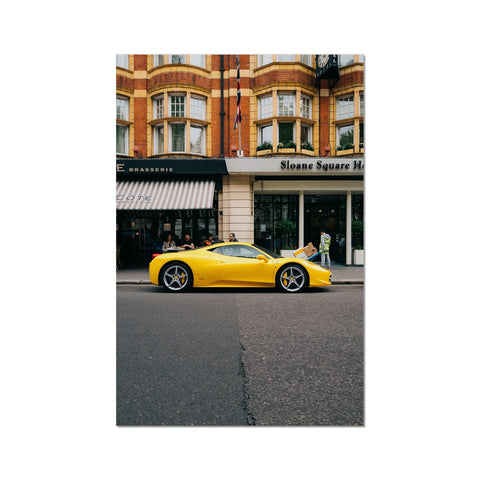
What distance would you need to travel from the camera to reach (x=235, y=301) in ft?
17.6

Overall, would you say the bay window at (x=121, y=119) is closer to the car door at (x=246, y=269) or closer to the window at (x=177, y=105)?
the car door at (x=246, y=269)

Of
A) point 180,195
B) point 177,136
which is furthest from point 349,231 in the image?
point 177,136

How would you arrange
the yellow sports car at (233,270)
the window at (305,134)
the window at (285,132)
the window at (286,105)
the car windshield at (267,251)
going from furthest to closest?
the window at (286,105) < the window at (285,132) < the window at (305,134) < the yellow sports car at (233,270) < the car windshield at (267,251)

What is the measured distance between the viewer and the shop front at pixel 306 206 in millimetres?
2928

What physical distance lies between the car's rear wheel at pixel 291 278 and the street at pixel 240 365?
3.72 ft

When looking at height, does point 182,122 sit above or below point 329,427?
above

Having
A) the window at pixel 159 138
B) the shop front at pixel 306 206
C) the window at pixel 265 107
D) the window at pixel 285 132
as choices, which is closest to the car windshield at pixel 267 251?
the shop front at pixel 306 206

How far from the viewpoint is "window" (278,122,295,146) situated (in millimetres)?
9336

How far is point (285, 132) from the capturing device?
31.3 ft

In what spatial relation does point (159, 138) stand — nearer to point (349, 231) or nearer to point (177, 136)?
point (177, 136)

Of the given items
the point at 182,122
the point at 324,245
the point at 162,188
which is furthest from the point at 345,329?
the point at 182,122

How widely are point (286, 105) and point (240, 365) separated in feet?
30.0

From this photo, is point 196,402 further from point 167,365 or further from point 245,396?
point 167,365
